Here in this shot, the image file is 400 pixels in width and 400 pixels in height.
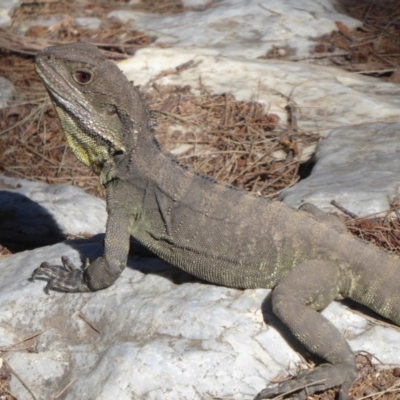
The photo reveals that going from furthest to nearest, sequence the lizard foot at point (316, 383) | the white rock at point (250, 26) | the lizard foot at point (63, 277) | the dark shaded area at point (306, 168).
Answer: the white rock at point (250, 26), the dark shaded area at point (306, 168), the lizard foot at point (63, 277), the lizard foot at point (316, 383)

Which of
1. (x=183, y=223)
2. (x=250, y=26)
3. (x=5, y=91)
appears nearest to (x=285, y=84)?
(x=250, y=26)

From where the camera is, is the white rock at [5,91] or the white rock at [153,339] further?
the white rock at [5,91]

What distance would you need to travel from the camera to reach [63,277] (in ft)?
17.1

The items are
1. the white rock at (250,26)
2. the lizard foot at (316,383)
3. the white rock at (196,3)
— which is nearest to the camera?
the lizard foot at (316,383)

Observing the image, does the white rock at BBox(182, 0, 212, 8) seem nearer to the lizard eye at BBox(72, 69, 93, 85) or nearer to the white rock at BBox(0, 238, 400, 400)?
the lizard eye at BBox(72, 69, 93, 85)

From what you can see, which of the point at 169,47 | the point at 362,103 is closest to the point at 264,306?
the point at 362,103

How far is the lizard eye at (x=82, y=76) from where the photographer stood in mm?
5027

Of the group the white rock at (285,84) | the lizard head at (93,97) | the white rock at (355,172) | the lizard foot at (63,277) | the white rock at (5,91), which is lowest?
the white rock at (5,91)

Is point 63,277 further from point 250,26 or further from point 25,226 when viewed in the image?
point 250,26

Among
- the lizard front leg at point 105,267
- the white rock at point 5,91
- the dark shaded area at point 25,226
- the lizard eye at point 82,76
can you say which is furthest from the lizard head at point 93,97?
the white rock at point 5,91

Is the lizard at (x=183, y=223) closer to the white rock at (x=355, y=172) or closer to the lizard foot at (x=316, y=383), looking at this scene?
the lizard foot at (x=316, y=383)

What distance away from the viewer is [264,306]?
473 centimetres

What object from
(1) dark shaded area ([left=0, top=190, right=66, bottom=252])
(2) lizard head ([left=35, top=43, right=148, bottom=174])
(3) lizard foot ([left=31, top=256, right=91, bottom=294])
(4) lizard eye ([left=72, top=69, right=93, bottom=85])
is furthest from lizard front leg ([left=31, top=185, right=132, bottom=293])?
(1) dark shaded area ([left=0, top=190, right=66, bottom=252])

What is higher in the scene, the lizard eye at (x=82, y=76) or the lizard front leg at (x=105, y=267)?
the lizard eye at (x=82, y=76)
